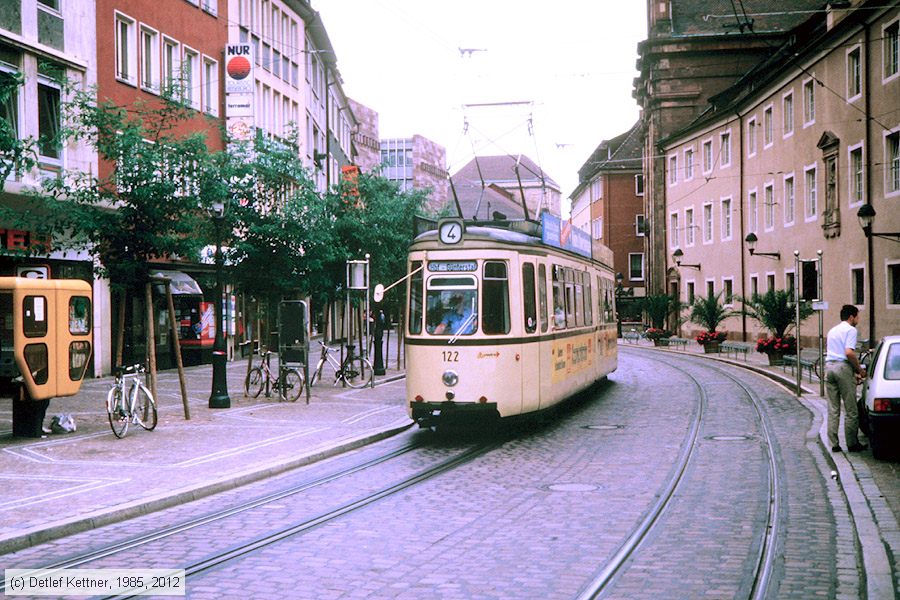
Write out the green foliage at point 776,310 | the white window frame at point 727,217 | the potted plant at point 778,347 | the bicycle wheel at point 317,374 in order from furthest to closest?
the white window frame at point 727,217, the green foliage at point 776,310, the potted plant at point 778,347, the bicycle wheel at point 317,374

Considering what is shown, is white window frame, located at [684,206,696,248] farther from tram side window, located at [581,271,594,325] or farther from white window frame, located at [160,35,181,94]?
tram side window, located at [581,271,594,325]

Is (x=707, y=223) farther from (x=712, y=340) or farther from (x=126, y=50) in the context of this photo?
(x=126, y=50)

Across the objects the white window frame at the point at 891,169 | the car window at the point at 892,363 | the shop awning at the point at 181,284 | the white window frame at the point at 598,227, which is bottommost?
the car window at the point at 892,363

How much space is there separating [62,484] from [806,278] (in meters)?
14.9

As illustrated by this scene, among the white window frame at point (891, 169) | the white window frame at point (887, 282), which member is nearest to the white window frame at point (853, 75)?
the white window frame at point (891, 169)

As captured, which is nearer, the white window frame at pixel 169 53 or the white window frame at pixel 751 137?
the white window frame at pixel 169 53

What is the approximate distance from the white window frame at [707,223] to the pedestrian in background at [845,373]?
42104 mm

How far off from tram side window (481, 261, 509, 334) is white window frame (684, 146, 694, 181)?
146 feet

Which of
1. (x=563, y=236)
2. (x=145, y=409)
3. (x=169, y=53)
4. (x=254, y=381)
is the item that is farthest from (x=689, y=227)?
(x=145, y=409)

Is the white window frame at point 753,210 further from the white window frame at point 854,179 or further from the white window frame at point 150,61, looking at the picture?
the white window frame at point 150,61

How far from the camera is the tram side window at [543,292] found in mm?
15969

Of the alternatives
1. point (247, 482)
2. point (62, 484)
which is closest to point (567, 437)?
point (247, 482)

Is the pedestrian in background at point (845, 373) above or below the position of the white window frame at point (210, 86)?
below

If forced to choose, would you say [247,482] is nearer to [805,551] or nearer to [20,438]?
[20,438]
